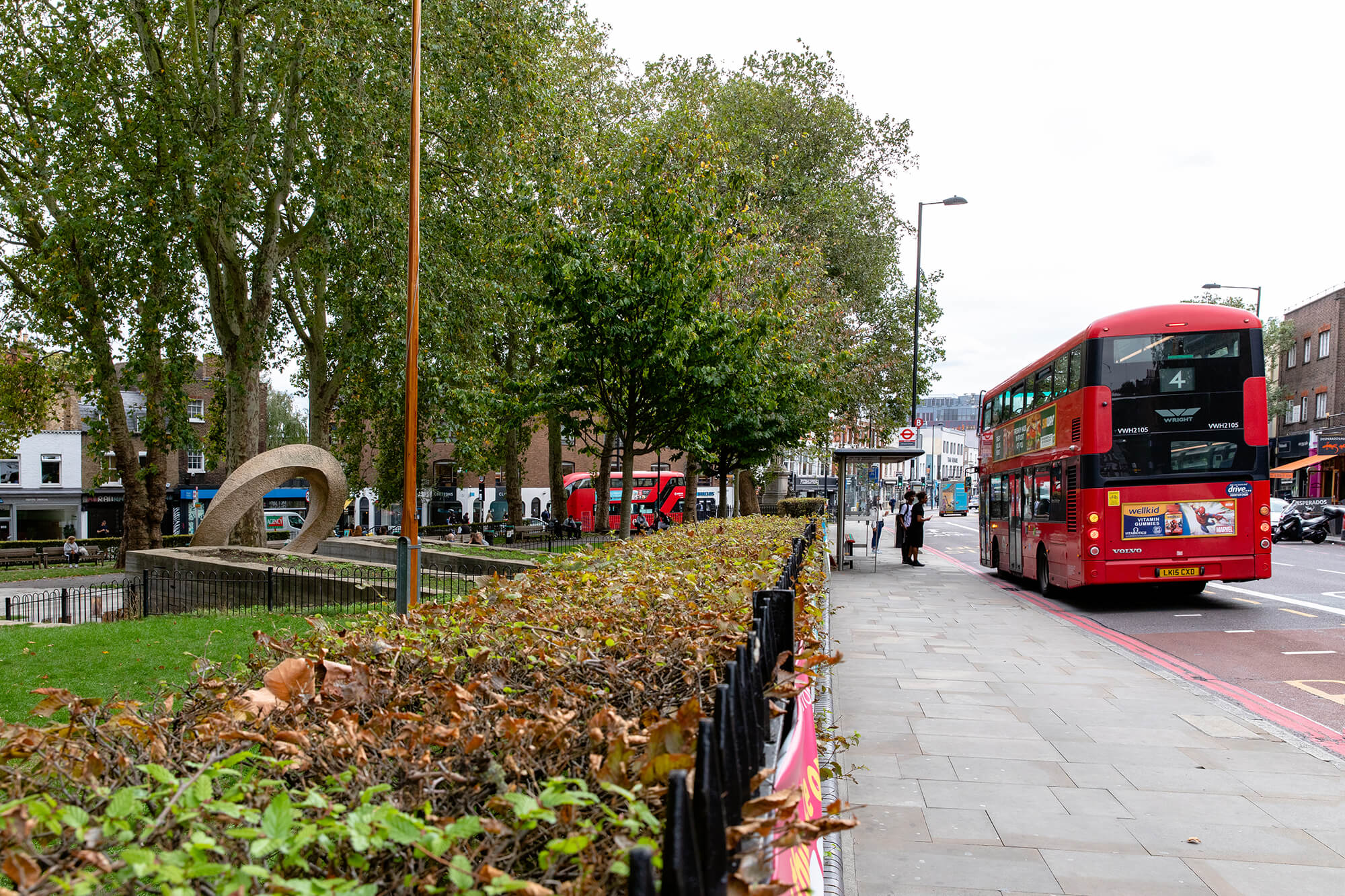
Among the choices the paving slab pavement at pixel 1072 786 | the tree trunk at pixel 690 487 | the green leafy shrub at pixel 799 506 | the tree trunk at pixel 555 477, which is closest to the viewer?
the paving slab pavement at pixel 1072 786

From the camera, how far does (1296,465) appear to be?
41000mm

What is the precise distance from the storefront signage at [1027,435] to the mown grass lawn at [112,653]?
1157 cm

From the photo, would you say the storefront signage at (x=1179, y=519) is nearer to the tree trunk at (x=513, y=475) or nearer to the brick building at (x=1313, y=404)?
the tree trunk at (x=513, y=475)

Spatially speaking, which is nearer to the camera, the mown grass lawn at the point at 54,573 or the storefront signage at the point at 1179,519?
the storefront signage at the point at 1179,519

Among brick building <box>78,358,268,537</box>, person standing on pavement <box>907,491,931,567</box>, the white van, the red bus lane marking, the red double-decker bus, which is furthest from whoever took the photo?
the white van

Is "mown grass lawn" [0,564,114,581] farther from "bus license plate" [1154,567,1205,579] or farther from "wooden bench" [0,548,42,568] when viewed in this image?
"bus license plate" [1154,567,1205,579]

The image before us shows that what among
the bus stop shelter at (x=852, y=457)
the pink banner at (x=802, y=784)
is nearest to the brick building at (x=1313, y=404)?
the bus stop shelter at (x=852, y=457)

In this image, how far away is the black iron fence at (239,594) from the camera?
13.8 metres

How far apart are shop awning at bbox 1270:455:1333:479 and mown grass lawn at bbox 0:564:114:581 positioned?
42.1m

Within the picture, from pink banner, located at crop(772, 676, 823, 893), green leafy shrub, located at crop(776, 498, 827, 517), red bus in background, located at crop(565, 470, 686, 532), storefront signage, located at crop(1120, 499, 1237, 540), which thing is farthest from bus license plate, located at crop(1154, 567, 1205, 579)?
red bus in background, located at crop(565, 470, 686, 532)

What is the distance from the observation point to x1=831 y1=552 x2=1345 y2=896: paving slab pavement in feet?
13.3

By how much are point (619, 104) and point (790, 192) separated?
656 cm

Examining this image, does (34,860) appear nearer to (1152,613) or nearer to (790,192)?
(1152,613)

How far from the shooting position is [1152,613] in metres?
12.8
